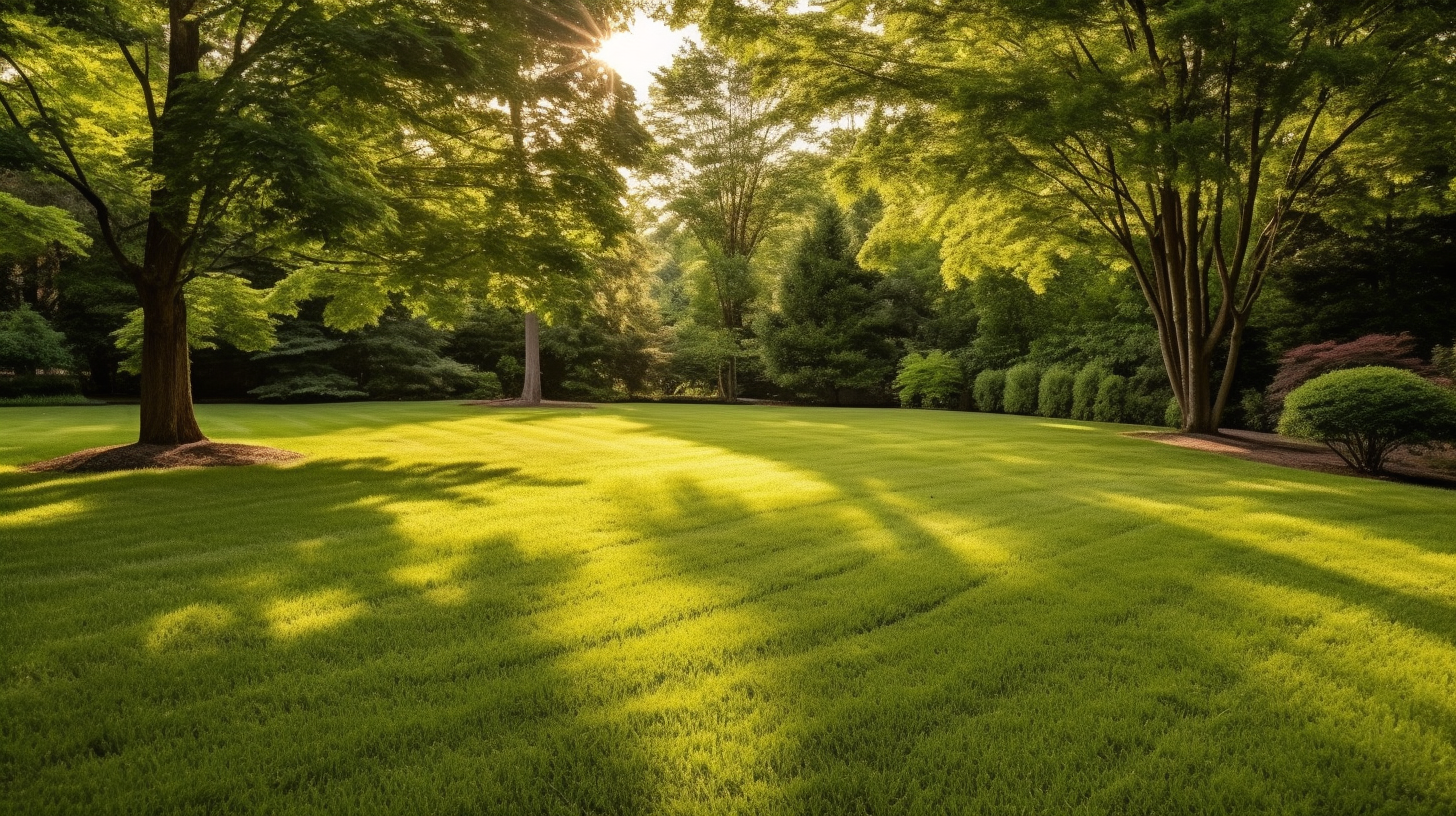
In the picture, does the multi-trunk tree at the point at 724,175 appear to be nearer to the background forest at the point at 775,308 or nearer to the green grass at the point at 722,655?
the background forest at the point at 775,308

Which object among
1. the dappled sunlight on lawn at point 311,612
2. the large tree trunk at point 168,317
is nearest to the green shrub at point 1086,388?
the dappled sunlight on lawn at point 311,612

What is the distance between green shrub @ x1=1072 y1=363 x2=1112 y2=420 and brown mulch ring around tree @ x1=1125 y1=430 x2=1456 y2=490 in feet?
24.5

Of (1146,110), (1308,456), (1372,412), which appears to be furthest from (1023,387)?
(1372,412)

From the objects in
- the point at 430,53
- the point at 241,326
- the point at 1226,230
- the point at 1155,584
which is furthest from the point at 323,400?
the point at 1226,230

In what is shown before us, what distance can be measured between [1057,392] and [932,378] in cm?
538

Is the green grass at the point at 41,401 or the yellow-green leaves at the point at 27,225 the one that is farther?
the green grass at the point at 41,401

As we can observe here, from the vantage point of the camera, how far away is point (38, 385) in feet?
78.6

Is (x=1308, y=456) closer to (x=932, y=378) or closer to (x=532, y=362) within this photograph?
(x=932, y=378)

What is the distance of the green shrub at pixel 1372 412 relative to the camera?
9.62 meters

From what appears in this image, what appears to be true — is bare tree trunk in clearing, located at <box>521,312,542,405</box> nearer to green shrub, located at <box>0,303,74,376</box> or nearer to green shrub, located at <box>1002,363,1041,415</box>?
green shrub, located at <box>0,303,74,376</box>

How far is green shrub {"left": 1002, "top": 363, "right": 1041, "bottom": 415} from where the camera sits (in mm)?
25766

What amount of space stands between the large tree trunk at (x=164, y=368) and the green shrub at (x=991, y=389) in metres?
26.0

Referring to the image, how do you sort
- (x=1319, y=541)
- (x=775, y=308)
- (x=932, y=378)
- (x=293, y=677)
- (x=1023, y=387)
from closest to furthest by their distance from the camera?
(x=293, y=677), (x=1319, y=541), (x=1023, y=387), (x=932, y=378), (x=775, y=308)

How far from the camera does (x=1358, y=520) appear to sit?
6.66 meters
